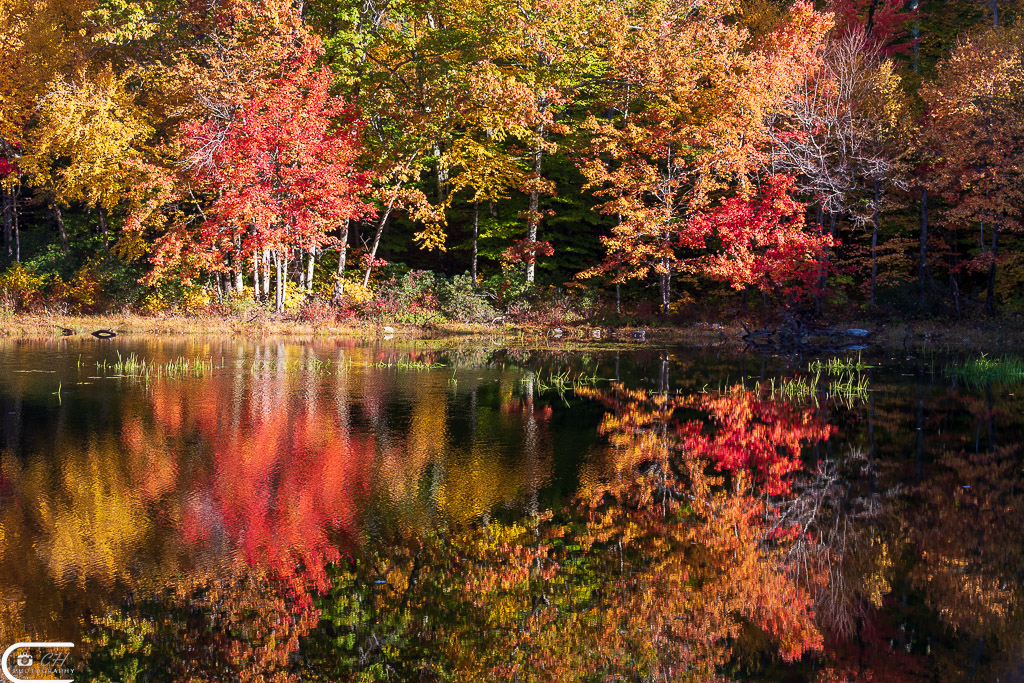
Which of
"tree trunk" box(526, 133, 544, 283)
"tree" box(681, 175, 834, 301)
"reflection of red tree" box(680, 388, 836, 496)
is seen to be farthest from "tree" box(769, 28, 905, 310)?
"reflection of red tree" box(680, 388, 836, 496)

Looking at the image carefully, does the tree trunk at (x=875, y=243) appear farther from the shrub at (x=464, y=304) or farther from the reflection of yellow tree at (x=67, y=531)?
the reflection of yellow tree at (x=67, y=531)

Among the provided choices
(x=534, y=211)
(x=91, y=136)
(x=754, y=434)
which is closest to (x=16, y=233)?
(x=91, y=136)

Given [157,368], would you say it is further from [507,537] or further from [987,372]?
[987,372]

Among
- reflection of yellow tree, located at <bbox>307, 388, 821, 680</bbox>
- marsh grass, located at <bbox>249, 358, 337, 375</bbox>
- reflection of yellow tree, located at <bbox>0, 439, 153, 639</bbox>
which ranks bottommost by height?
reflection of yellow tree, located at <bbox>307, 388, 821, 680</bbox>

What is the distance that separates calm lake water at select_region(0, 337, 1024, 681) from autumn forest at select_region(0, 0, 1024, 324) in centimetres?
1771

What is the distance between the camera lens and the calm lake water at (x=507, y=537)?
17.9 feet

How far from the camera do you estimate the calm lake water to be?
5.44 m

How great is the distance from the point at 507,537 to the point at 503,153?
31453 mm

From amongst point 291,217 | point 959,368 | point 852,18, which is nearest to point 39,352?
point 291,217

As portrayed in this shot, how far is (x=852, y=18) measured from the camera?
44438mm

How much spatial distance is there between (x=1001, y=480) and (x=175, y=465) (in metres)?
9.52

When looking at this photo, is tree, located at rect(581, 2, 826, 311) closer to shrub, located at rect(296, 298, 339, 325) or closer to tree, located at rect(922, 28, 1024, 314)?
tree, located at rect(922, 28, 1024, 314)

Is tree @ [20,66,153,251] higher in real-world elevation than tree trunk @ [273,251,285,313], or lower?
higher

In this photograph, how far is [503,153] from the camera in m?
37.7
